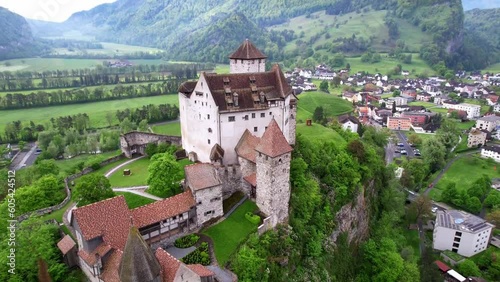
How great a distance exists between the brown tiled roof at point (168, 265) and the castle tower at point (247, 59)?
3819 cm

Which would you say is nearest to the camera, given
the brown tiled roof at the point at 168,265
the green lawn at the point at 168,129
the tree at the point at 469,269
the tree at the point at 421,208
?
the brown tiled roof at the point at 168,265

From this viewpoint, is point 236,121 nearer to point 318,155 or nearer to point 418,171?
point 318,155

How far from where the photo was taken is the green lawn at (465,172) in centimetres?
10518

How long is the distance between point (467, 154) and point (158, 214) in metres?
121

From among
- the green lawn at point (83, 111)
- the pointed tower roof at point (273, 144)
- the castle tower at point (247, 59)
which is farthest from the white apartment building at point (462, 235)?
the green lawn at point (83, 111)

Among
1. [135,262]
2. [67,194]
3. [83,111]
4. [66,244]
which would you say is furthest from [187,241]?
[83,111]

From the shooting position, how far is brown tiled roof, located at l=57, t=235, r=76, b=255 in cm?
4218

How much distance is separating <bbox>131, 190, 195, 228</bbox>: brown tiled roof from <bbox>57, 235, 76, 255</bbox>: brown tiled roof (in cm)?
766

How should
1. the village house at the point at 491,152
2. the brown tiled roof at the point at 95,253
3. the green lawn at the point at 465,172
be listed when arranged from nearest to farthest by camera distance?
the brown tiled roof at the point at 95,253
the green lawn at the point at 465,172
the village house at the point at 491,152

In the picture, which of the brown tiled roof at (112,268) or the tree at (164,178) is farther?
the tree at (164,178)

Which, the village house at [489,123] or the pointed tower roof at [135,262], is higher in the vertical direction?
the pointed tower roof at [135,262]

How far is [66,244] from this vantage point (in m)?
42.9

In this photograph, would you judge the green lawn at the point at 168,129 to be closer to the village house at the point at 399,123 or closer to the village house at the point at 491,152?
the village house at the point at 399,123

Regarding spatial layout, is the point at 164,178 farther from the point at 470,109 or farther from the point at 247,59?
the point at 470,109
